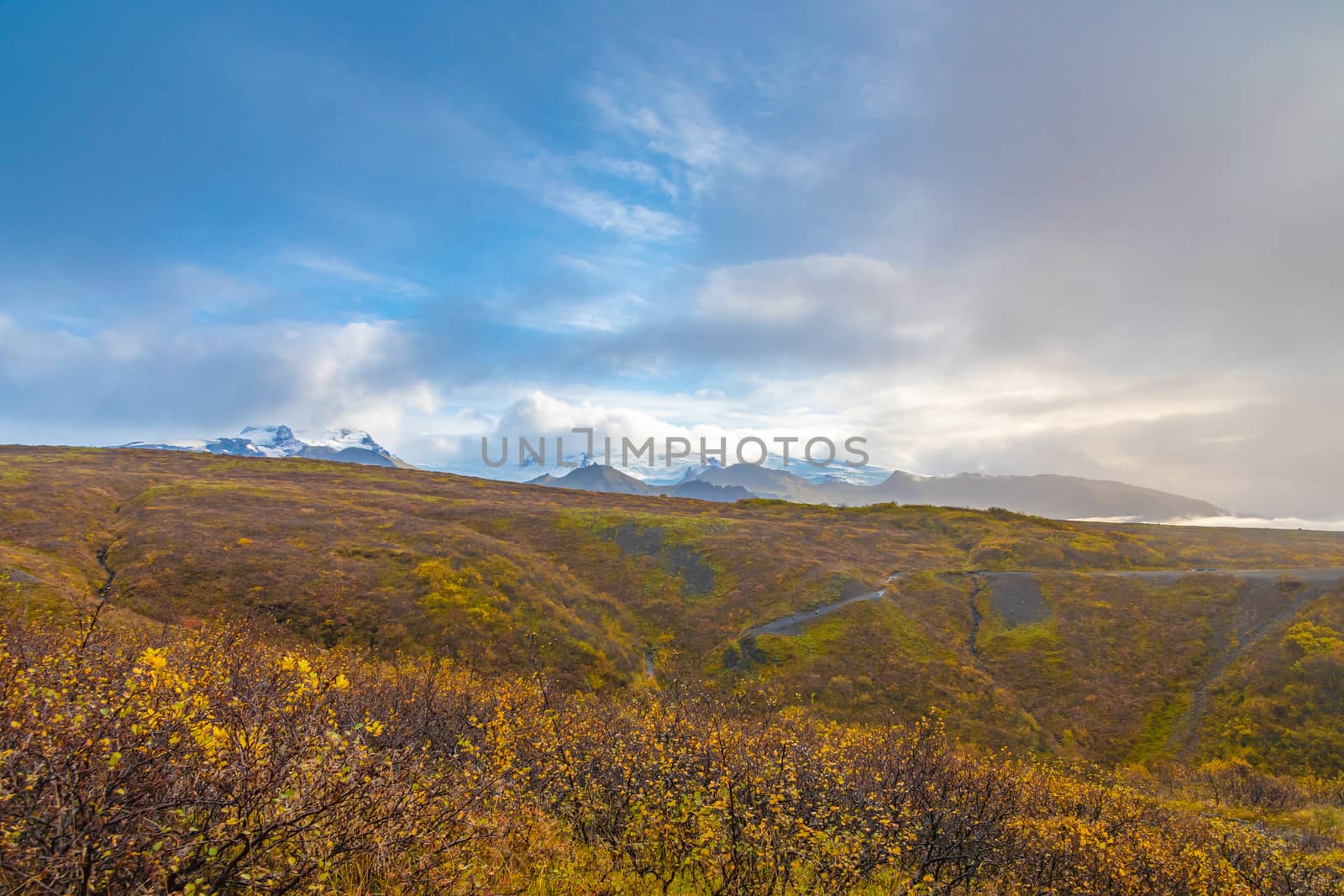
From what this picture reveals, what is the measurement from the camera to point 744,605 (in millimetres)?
60875

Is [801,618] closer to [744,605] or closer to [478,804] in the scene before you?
[744,605]

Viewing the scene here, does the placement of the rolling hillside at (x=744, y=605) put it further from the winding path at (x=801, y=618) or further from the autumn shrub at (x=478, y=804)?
the autumn shrub at (x=478, y=804)

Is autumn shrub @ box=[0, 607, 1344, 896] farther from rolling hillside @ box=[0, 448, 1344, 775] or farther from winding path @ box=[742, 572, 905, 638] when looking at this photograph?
winding path @ box=[742, 572, 905, 638]

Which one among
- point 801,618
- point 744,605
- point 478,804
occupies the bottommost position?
point 801,618

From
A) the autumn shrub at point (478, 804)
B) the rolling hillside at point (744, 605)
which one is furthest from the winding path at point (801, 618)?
the autumn shrub at point (478, 804)

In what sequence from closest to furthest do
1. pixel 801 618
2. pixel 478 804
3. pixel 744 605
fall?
pixel 478 804
pixel 801 618
pixel 744 605

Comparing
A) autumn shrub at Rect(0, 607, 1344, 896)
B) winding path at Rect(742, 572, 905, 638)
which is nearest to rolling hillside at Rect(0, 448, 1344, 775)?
winding path at Rect(742, 572, 905, 638)

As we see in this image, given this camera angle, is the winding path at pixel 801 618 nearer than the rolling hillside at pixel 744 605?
No

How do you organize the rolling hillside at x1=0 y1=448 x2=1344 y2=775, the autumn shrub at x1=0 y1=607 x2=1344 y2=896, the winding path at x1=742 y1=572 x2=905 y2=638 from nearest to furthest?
the autumn shrub at x1=0 y1=607 x2=1344 y2=896, the rolling hillside at x1=0 y1=448 x2=1344 y2=775, the winding path at x1=742 y1=572 x2=905 y2=638

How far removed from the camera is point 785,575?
2672 inches

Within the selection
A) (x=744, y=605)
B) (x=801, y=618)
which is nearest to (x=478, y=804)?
(x=801, y=618)

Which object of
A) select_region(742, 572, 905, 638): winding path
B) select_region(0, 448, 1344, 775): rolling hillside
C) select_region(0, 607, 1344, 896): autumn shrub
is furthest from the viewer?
select_region(742, 572, 905, 638): winding path

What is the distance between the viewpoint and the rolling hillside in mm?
41406

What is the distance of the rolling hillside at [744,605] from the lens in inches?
1630
